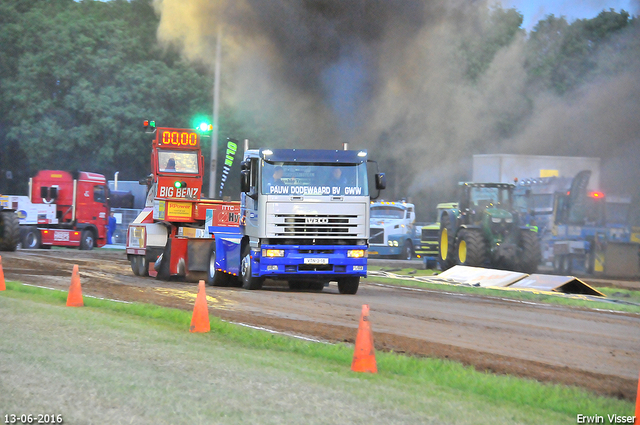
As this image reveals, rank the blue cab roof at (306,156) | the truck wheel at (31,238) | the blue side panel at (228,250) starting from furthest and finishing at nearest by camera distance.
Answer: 1. the truck wheel at (31,238)
2. the blue side panel at (228,250)
3. the blue cab roof at (306,156)

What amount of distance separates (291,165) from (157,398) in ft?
37.4

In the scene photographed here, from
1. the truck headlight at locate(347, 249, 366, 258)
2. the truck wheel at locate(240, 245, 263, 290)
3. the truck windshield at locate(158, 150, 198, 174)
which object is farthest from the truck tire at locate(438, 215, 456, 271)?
the truck wheel at locate(240, 245, 263, 290)

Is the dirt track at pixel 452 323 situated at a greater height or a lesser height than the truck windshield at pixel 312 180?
lesser

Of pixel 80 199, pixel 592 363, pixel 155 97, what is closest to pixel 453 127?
pixel 80 199

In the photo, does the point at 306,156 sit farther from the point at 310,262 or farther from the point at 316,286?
the point at 316,286

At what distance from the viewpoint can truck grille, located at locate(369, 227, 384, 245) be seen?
36594mm

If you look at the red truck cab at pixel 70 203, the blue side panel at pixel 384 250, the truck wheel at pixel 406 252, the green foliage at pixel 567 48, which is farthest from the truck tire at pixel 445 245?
the red truck cab at pixel 70 203

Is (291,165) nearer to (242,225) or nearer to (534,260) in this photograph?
(242,225)

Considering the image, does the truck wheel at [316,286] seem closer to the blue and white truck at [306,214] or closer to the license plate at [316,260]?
the blue and white truck at [306,214]

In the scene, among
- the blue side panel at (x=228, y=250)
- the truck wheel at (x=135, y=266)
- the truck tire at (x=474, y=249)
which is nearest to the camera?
the blue side panel at (x=228, y=250)

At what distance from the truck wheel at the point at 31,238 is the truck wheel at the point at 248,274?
1998 cm

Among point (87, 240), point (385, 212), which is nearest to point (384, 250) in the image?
point (385, 212)

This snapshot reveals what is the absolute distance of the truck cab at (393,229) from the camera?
36438 millimetres

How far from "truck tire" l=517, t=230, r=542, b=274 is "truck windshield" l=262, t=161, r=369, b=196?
1002cm
